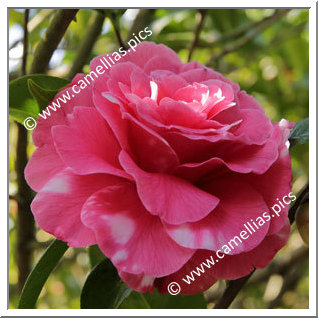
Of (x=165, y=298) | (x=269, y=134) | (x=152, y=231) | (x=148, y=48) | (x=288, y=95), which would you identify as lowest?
(x=165, y=298)

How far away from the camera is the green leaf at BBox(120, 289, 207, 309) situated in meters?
0.83

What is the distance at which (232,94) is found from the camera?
2.13 ft

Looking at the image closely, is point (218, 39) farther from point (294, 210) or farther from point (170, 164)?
point (170, 164)

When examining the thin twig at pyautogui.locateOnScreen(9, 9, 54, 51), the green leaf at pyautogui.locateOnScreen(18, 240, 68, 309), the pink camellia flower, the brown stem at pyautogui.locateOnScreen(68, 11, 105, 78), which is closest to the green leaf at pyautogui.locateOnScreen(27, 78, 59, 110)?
the pink camellia flower

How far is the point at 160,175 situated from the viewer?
23.3 inches

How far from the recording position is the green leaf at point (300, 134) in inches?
30.8

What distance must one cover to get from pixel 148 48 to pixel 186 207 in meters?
0.26

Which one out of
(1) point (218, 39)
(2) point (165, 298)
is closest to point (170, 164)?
(2) point (165, 298)

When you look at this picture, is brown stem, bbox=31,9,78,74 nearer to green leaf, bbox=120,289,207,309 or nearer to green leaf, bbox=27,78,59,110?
green leaf, bbox=27,78,59,110

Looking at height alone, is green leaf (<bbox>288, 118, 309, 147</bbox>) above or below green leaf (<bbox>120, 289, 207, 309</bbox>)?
above

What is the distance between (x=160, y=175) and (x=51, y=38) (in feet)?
1.40

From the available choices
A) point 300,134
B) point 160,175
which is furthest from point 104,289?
point 300,134

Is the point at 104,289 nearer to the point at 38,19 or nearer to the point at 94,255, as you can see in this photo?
the point at 94,255

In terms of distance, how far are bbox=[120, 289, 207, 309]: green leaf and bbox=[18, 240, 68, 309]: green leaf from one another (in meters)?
0.16
